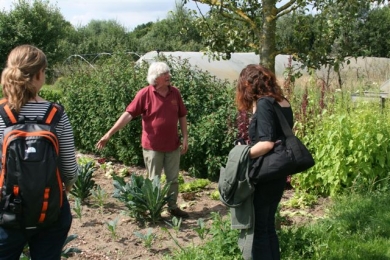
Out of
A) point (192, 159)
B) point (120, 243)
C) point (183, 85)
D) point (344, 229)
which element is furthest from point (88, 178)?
point (344, 229)

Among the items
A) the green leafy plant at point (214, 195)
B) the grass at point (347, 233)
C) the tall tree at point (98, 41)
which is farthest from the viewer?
the tall tree at point (98, 41)

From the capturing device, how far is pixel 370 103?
21.0ft

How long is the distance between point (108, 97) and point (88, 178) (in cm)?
268

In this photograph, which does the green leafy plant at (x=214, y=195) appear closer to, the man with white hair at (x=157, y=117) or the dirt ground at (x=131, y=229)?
the dirt ground at (x=131, y=229)

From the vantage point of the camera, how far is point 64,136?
2.62 m

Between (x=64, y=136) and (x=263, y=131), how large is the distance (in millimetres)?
1346

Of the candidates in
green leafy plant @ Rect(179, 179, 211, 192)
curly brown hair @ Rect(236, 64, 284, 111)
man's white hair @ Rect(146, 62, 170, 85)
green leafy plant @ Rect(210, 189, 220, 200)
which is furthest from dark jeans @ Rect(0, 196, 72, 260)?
green leafy plant @ Rect(179, 179, 211, 192)

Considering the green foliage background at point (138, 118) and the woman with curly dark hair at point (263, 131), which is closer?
the woman with curly dark hair at point (263, 131)

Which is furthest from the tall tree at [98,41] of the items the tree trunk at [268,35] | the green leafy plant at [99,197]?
the tree trunk at [268,35]

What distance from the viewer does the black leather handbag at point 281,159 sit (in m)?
3.29

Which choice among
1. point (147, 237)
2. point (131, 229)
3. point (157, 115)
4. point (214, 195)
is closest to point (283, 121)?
point (147, 237)

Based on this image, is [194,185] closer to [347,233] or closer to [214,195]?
[214,195]

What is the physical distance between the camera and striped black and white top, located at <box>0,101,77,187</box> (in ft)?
8.29

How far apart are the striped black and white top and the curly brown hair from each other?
1.33 m
